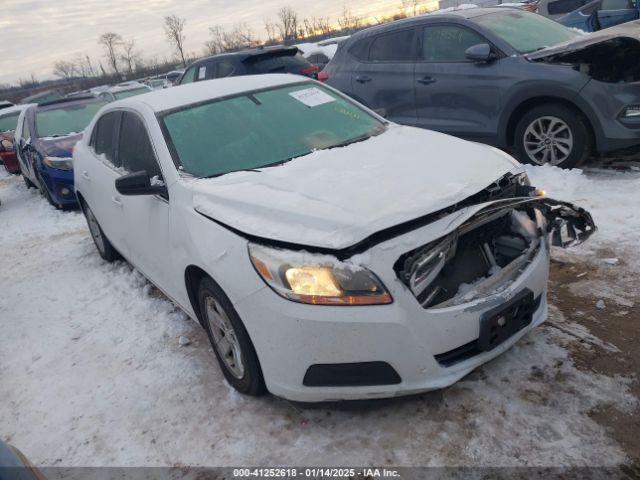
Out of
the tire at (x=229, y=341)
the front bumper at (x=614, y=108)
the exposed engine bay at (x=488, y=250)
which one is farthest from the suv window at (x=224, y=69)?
the exposed engine bay at (x=488, y=250)

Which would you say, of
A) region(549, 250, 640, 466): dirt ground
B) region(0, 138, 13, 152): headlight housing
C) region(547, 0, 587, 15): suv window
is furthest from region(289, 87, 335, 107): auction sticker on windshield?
region(547, 0, 587, 15): suv window

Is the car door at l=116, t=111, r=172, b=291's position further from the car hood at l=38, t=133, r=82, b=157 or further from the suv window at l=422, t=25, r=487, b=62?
the car hood at l=38, t=133, r=82, b=157

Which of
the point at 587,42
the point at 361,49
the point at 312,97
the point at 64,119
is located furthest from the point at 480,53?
the point at 64,119

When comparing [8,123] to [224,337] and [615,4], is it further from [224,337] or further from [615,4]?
[615,4]

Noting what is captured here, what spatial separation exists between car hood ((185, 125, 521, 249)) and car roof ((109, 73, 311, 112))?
910 mm

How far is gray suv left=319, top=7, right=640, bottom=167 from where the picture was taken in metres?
4.90

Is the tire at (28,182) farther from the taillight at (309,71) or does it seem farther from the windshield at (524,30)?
the windshield at (524,30)

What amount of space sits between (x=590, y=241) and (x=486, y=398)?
2.08m

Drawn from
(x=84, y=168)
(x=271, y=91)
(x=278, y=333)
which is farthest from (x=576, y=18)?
(x=278, y=333)

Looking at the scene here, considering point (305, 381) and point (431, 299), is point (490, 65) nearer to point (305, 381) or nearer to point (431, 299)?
point (431, 299)

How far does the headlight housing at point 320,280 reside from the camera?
6.94 feet

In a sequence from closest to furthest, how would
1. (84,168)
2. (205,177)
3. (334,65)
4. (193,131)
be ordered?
(205,177) < (193,131) < (84,168) < (334,65)

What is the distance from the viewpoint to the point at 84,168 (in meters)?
4.72

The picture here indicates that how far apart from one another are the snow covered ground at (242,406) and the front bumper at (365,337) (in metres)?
0.21
